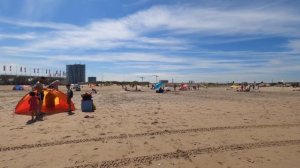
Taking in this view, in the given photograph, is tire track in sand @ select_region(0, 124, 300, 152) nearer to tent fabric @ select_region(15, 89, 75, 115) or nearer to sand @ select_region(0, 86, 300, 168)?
sand @ select_region(0, 86, 300, 168)

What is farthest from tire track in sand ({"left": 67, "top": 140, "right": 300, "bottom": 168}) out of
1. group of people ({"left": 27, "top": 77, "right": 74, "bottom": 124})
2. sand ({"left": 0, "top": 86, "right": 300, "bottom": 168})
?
group of people ({"left": 27, "top": 77, "right": 74, "bottom": 124})

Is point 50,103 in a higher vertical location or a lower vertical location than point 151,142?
higher

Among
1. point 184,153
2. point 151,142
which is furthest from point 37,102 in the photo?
point 184,153

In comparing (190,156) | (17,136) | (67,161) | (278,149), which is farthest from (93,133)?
(278,149)

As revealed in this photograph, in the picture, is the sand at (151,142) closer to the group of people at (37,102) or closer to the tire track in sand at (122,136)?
the tire track in sand at (122,136)

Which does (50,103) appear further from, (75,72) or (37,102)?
(75,72)

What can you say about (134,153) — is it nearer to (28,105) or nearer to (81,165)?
(81,165)

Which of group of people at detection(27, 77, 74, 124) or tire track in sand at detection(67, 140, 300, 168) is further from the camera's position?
group of people at detection(27, 77, 74, 124)

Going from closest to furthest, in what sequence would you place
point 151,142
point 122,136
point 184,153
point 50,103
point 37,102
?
point 184,153, point 151,142, point 122,136, point 37,102, point 50,103

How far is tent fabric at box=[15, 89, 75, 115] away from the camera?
1511 cm

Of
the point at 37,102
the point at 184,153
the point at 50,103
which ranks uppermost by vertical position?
the point at 37,102

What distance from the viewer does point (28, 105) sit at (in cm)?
1508

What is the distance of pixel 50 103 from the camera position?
1576 centimetres

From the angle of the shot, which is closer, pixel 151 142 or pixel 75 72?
pixel 151 142
